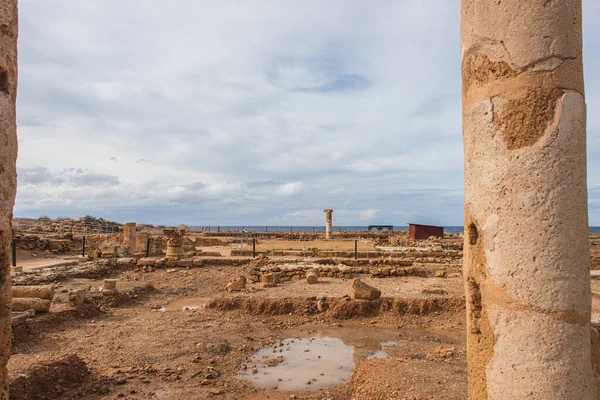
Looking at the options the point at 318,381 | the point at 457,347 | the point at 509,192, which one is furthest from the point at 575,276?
the point at 457,347

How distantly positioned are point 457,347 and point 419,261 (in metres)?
11.4

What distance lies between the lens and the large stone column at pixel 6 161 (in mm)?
3164

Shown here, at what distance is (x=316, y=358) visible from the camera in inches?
327

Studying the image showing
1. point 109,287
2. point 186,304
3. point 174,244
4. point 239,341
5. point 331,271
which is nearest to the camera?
point 239,341

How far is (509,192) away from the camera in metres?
3.01

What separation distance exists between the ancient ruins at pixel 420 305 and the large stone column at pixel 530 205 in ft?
0.03

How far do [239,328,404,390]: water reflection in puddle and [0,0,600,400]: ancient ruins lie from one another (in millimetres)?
43

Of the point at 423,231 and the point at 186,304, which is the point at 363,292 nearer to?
the point at 186,304

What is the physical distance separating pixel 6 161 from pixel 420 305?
1037cm

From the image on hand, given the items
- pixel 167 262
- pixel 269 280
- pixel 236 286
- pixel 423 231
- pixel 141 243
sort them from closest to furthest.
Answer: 1. pixel 236 286
2. pixel 269 280
3. pixel 167 262
4. pixel 141 243
5. pixel 423 231

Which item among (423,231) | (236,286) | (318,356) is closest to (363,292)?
(318,356)

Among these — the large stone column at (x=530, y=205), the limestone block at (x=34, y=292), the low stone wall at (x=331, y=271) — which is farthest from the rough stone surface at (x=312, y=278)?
the large stone column at (x=530, y=205)

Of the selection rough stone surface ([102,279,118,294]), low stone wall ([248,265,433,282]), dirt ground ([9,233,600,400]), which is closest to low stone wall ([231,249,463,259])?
low stone wall ([248,265,433,282])

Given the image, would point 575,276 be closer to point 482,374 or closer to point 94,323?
point 482,374
